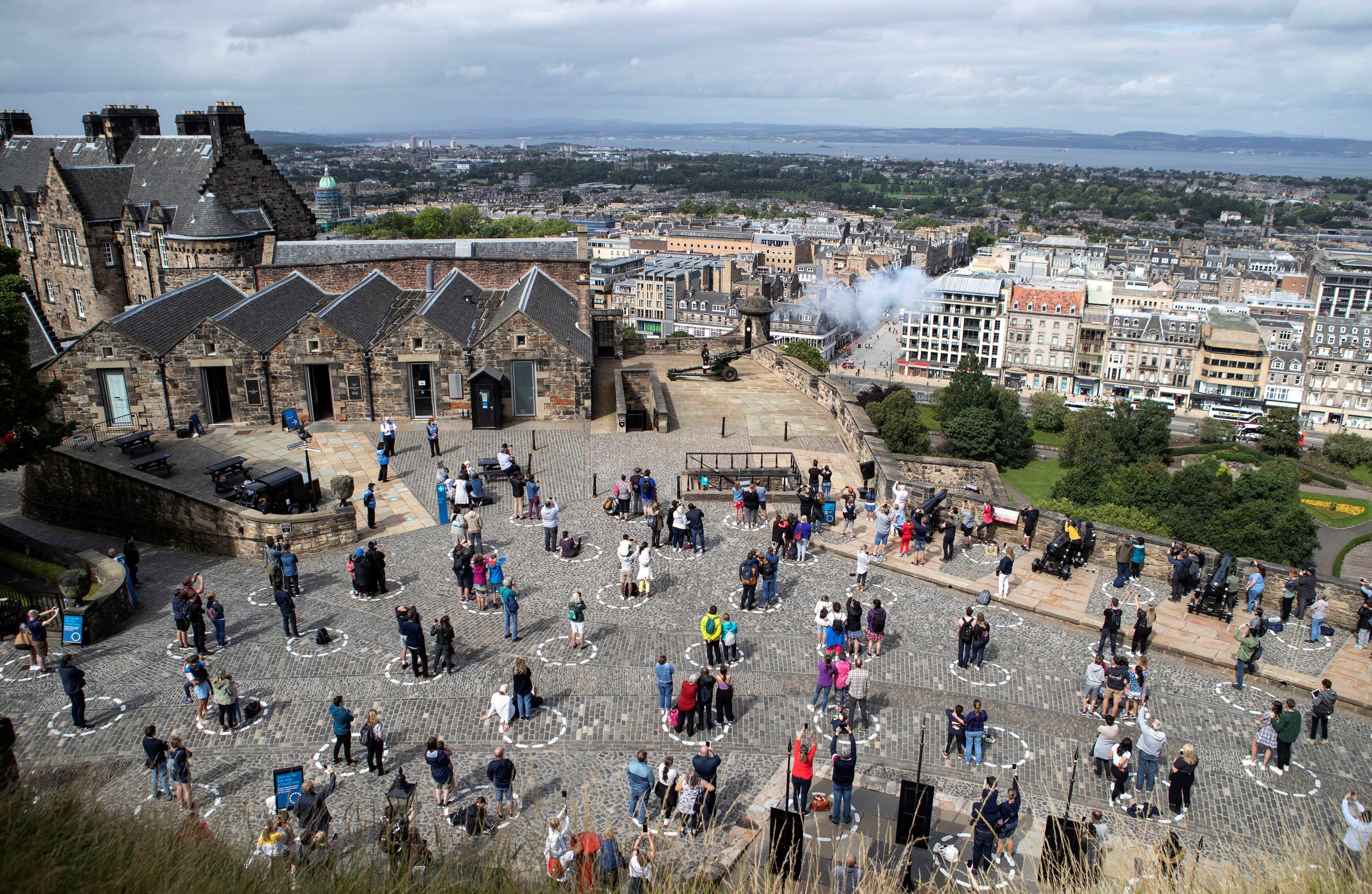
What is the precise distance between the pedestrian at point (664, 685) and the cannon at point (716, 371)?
23.3m

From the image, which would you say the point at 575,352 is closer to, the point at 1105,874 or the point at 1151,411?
the point at 1105,874

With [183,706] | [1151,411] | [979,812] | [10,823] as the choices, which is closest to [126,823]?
[10,823]

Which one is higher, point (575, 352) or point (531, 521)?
point (575, 352)

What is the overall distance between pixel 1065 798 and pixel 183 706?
567 inches

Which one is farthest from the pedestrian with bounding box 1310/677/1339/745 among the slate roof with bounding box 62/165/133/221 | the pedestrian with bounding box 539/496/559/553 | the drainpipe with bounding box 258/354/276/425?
the slate roof with bounding box 62/165/133/221

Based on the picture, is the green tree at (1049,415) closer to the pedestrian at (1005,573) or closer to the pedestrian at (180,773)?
the pedestrian at (1005,573)

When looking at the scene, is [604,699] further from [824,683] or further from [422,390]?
[422,390]

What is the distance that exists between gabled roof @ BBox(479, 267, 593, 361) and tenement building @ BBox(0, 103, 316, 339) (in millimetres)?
12618

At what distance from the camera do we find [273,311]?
32.5m

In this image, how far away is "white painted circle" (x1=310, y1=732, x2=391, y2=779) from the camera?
561 inches

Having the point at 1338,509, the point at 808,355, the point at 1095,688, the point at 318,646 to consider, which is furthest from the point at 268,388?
the point at 1338,509

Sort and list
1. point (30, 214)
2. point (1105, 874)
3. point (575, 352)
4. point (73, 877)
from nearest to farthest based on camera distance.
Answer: point (73, 877)
point (1105, 874)
point (575, 352)
point (30, 214)

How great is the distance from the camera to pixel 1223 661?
57.4 ft

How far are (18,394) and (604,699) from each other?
1719cm
